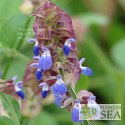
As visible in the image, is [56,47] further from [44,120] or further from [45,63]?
[44,120]

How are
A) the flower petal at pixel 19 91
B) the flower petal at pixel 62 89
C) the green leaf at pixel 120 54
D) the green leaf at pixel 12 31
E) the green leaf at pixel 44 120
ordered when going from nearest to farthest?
1. the flower petal at pixel 62 89
2. the flower petal at pixel 19 91
3. the green leaf at pixel 12 31
4. the green leaf at pixel 44 120
5. the green leaf at pixel 120 54

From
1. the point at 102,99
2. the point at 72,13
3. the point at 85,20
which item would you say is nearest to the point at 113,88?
the point at 102,99

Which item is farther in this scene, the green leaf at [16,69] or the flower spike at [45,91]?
the green leaf at [16,69]

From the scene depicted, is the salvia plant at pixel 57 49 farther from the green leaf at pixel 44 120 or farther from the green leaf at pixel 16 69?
the green leaf at pixel 16 69

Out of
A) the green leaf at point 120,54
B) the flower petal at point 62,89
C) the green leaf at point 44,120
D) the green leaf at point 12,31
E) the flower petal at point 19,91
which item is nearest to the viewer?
the flower petal at point 62,89

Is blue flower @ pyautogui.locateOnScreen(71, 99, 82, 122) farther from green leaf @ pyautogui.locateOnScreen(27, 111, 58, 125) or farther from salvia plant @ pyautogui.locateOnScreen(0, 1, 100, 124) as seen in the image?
green leaf @ pyautogui.locateOnScreen(27, 111, 58, 125)

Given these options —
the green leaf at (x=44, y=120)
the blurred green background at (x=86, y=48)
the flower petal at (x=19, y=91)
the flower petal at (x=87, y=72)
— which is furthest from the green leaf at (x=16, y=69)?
the flower petal at (x=87, y=72)

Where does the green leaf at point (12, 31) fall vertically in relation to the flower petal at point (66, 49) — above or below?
above
